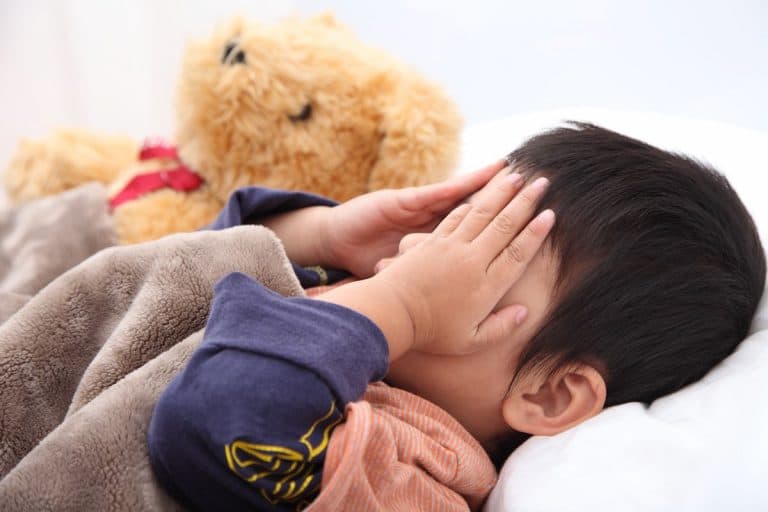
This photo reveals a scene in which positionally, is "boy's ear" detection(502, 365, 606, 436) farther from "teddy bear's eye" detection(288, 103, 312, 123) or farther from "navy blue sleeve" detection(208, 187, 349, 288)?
"teddy bear's eye" detection(288, 103, 312, 123)

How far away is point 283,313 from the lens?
0.55 metres

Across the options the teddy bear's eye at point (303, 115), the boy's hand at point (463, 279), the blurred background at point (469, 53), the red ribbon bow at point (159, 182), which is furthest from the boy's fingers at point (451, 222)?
the blurred background at point (469, 53)

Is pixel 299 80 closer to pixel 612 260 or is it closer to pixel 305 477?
pixel 612 260

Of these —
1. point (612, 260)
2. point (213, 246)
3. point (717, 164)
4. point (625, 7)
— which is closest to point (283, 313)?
point (213, 246)

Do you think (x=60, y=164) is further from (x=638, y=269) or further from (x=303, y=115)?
(x=638, y=269)

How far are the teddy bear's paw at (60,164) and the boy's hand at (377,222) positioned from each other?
1.68ft

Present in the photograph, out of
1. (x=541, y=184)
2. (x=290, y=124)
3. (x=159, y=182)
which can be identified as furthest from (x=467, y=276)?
(x=159, y=182)

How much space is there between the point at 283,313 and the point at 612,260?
293 millimetres

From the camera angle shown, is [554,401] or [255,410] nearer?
[255,410]

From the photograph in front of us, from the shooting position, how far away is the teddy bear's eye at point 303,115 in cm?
102

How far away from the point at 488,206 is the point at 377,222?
21cm

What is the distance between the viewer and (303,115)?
3.37ft

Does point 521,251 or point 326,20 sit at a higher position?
point 326,20

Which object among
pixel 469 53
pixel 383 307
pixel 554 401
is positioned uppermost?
pixel 469 53
